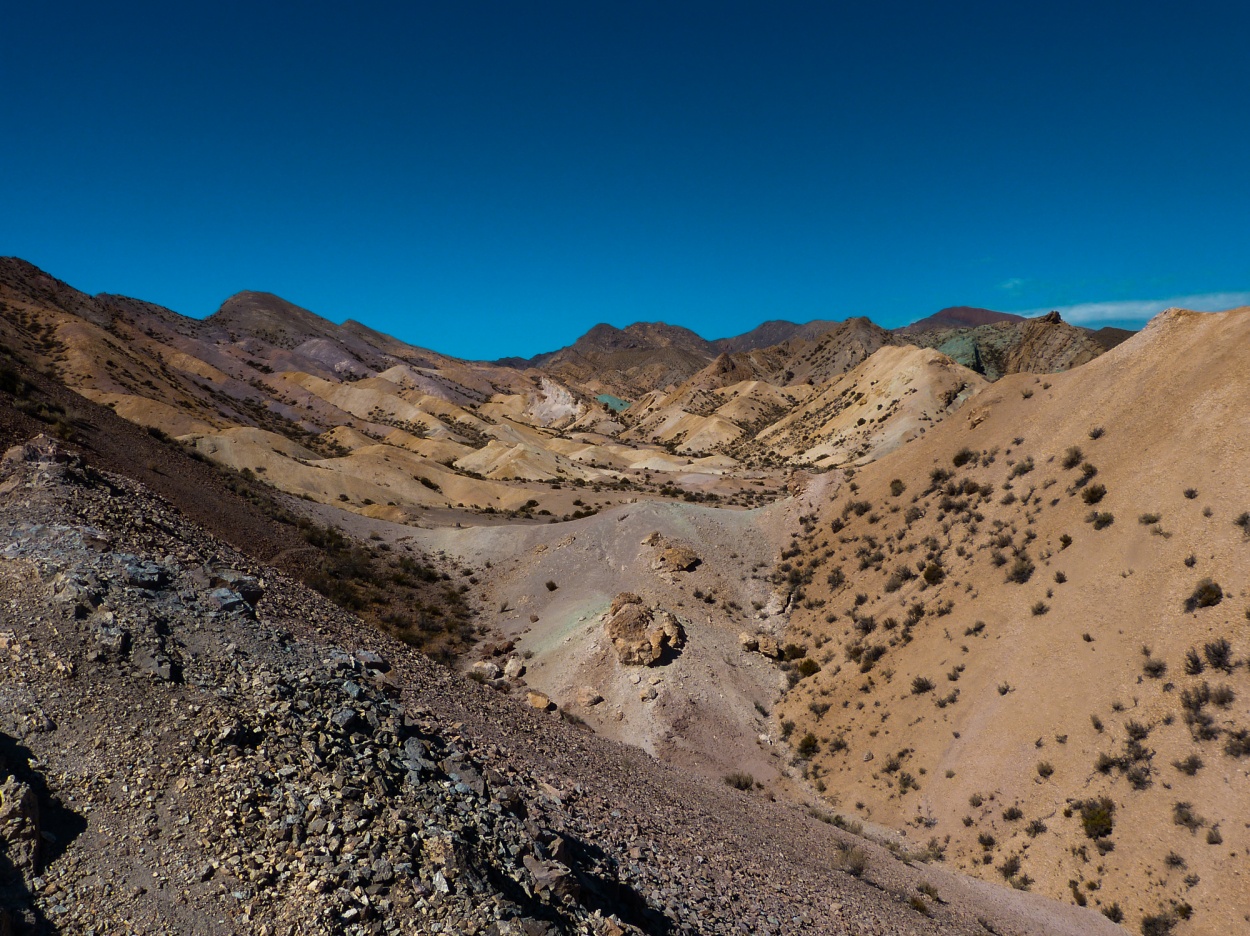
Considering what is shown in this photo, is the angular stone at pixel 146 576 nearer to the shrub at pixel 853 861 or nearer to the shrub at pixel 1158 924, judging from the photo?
the shrub at pixel 853 861

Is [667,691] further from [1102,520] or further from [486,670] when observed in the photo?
[1102,520]

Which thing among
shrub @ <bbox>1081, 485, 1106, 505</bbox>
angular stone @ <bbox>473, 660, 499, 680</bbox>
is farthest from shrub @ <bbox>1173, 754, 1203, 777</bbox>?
angular stone @ <bbox>473, 660, 499, 680</bbox>

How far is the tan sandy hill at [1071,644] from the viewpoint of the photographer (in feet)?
43.7

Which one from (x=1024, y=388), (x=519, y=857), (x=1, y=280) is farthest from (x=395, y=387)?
(x=519, y=857)

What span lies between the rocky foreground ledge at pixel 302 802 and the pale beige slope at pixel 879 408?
54.5 metres

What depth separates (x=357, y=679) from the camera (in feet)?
37.3

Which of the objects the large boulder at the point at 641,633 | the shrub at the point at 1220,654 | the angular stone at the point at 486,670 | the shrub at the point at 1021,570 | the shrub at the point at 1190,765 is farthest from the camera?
the angular stone at the point at 486,670

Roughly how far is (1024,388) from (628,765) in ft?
84.9

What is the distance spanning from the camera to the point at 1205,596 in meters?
15.6

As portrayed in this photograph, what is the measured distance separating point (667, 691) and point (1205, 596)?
49.7 feet

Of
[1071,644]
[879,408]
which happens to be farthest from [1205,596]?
[879,408]

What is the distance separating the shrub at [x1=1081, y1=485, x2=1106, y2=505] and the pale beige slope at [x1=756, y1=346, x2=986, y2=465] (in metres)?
41.9

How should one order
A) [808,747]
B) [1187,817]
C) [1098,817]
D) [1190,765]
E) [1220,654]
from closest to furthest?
[1187,817] < [1190,765] < [1098,817] < [1220,654] < [808,747]

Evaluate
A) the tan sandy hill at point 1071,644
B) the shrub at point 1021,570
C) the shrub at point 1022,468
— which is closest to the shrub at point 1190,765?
the tan sandy hill at point 1071,644
